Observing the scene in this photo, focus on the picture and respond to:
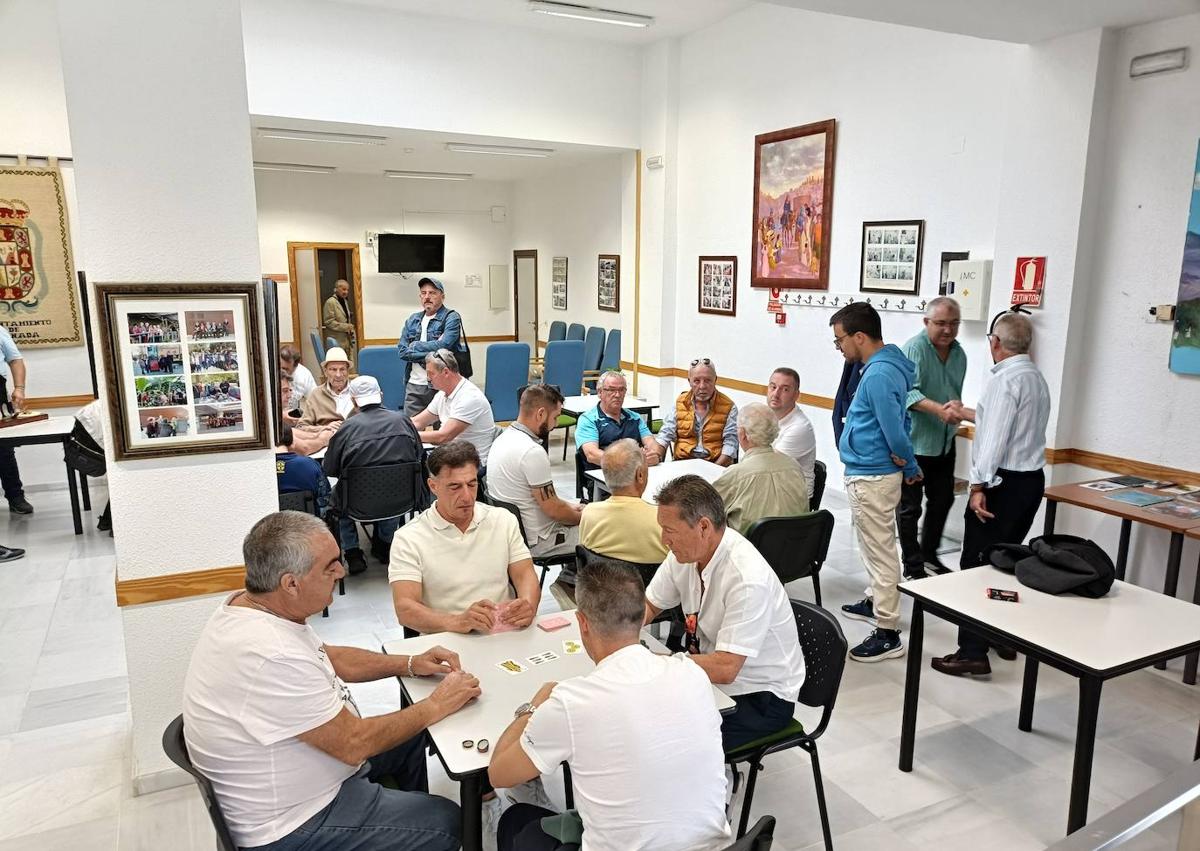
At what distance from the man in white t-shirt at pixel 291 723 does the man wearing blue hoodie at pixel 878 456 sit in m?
2.38

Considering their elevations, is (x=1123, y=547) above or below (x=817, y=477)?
below

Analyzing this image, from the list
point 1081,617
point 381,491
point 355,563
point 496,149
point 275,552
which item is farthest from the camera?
point 496,149

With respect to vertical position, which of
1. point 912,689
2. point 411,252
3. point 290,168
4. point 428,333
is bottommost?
point 912,689

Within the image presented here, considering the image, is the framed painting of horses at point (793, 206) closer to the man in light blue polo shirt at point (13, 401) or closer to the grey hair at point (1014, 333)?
the grey hair at point (1014, 333)

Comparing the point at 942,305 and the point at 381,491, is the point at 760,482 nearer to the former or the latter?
the point at 942,305

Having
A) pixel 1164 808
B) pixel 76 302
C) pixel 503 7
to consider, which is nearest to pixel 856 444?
pixel 1164 808

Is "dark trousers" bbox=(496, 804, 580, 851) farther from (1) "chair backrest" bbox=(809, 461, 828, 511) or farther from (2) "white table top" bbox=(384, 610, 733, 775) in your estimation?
(1) "chair backrest" bbox=(809, 461, 828, 511)

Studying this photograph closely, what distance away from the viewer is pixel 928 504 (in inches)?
188

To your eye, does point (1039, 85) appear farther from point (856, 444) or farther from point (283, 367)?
point (283, 367)

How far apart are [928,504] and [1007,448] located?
3.57ft

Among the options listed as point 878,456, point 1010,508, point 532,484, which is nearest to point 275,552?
point 532,484

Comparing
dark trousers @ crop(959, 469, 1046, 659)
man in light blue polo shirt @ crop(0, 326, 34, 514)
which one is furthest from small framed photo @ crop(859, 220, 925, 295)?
man in light blue polo shirt @ crop(0, 326, 34, 514)

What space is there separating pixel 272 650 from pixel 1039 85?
4590mm

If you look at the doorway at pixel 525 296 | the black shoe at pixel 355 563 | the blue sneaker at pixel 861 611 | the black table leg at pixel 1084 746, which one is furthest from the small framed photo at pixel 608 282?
the black table leg at pixel 1084 746
